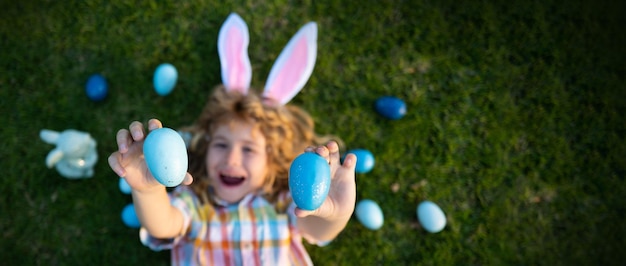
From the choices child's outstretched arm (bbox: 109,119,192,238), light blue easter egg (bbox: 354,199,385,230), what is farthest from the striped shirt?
light blue easter egg (bbox: 354,199,385,230)

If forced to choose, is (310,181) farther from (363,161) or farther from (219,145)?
(363,161)

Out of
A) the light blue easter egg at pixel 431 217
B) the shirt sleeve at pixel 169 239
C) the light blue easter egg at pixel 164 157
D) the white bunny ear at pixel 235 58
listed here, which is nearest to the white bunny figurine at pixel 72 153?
the shirt sleeve at pixel 169 239

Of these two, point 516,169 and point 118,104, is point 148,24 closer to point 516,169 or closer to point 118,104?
point 118,104

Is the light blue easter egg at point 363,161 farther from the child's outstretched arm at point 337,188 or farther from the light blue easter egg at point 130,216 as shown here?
the light blue easter egg at point 130,216

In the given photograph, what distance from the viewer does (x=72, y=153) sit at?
6.72ft

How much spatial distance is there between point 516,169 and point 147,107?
183 centimetres

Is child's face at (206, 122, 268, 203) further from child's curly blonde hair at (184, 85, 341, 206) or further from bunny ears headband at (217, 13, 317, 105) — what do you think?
bunny ears headband at (217, 13, 317, 105)

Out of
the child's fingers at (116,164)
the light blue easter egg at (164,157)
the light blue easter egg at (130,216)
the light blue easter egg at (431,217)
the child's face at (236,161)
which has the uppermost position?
the light blue easter egg at (164,157)

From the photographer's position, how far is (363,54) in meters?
2.38

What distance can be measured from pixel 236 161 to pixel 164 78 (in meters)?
0.66

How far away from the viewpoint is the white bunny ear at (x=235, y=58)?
6.97 feet

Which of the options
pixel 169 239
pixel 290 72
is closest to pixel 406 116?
pixel 290 72

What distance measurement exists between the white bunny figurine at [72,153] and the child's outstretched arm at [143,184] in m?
0.61

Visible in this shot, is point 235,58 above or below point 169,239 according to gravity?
above
